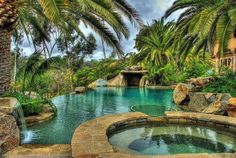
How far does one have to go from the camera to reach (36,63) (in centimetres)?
1000

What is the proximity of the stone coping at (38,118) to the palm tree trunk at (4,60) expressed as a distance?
1183mm

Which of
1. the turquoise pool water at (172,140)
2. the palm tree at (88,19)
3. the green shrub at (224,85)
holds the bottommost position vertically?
the turquoise pool water at (172,140)

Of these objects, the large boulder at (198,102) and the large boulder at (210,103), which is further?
the large boulder at (198,102)

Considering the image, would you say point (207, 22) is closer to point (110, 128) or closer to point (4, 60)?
point (110, 128)

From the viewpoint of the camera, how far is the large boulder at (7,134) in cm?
509

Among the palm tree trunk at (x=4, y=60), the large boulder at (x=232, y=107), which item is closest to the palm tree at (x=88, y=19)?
the palm tree trunk at (x=4, y=60)

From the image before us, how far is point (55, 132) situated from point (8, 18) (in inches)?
133

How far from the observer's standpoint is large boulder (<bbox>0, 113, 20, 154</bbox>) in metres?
5.09

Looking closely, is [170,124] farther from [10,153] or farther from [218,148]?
[10,153]

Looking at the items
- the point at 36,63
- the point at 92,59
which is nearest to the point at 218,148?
the point at 36,63

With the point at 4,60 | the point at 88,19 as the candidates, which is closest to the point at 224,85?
the point at 88,19

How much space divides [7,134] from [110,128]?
2481 mm

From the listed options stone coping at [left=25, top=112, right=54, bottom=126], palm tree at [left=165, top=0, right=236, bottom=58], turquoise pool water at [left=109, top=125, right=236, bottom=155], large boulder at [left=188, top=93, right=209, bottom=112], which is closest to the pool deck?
turquoise pool water at [left=109, top=125, right=236, bottom=155]

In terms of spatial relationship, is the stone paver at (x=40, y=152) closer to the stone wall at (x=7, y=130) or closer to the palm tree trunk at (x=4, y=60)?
the stone wall at (x=7, y=130)
